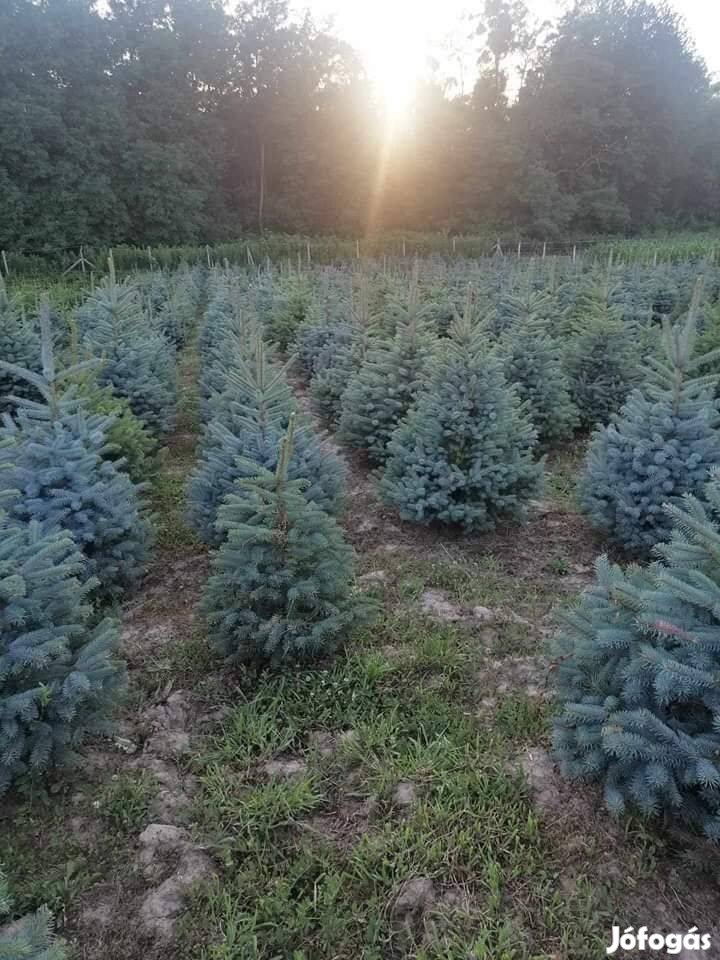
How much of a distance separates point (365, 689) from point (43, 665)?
171 centimetres

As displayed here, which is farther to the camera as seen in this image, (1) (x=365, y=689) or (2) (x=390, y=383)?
(2) (x=390, y=383)

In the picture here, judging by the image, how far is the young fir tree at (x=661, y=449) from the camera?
15.1 ft

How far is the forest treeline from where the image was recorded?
30516 millimetres

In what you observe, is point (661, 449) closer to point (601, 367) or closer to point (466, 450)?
point (466, 450)

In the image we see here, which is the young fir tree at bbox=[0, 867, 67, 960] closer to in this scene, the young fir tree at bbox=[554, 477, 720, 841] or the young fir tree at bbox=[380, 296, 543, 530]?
the young fir tree at bbox=[554, 477, 720, 841]

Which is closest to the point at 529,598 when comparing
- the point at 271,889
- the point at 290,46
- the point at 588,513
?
the point at 588,513

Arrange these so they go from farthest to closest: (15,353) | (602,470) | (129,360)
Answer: (15,353)
(129,360)
(602,470)

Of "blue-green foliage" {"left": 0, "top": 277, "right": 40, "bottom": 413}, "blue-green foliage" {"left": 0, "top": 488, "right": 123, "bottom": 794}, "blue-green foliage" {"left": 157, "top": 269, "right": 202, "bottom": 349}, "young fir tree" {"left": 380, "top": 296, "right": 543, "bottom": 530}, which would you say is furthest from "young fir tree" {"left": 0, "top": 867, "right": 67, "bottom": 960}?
"blue-green foliage" {"left": 157, "top": 269, "right": 202, "bottom": 349}

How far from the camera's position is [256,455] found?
4496 mm

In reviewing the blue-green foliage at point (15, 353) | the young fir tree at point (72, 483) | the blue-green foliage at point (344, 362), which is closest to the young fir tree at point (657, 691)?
the young fir tree at point (72, 483)

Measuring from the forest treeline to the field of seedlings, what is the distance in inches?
1155

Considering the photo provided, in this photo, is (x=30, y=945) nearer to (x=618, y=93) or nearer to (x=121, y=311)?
(x=121, y=311)

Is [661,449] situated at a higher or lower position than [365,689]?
higher

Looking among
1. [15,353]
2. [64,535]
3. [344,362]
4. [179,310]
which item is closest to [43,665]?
[64,535]
